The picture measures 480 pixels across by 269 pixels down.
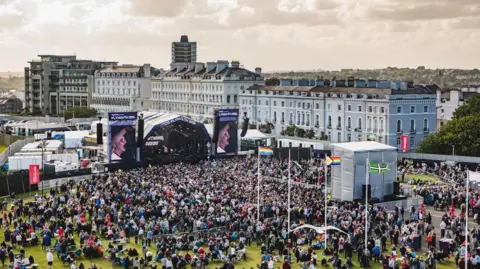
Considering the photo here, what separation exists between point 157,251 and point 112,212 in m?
6.66

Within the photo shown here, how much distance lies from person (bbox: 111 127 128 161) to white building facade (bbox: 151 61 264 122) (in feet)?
169

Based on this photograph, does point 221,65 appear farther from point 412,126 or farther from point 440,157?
point 440,157

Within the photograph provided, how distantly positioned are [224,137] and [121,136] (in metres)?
9.36

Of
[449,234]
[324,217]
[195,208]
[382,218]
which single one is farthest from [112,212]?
[449,234]

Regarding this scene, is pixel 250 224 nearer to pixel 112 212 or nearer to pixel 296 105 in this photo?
pixel 112 212

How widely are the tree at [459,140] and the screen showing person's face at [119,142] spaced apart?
86.6 ft

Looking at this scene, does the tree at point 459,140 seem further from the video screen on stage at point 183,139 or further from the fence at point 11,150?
the fence at point 11,150

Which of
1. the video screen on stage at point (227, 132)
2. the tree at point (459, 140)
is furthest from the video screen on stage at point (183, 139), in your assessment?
the tree at point (459, 140)

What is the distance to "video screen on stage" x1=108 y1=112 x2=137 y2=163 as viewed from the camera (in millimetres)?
54875

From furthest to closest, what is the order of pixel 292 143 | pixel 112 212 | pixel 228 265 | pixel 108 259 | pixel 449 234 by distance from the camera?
pixel 292 143
pixel 112 212
pixel 449 234
pixel 108 259
pixel 228 265

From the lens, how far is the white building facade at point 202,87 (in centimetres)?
10738

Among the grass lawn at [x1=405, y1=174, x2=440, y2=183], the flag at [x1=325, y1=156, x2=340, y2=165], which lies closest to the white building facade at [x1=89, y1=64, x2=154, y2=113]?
the grass lawn at [x1=405, y1=174, x2=440, y2=183]

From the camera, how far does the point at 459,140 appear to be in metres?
63.3

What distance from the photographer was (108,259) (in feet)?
97.9
